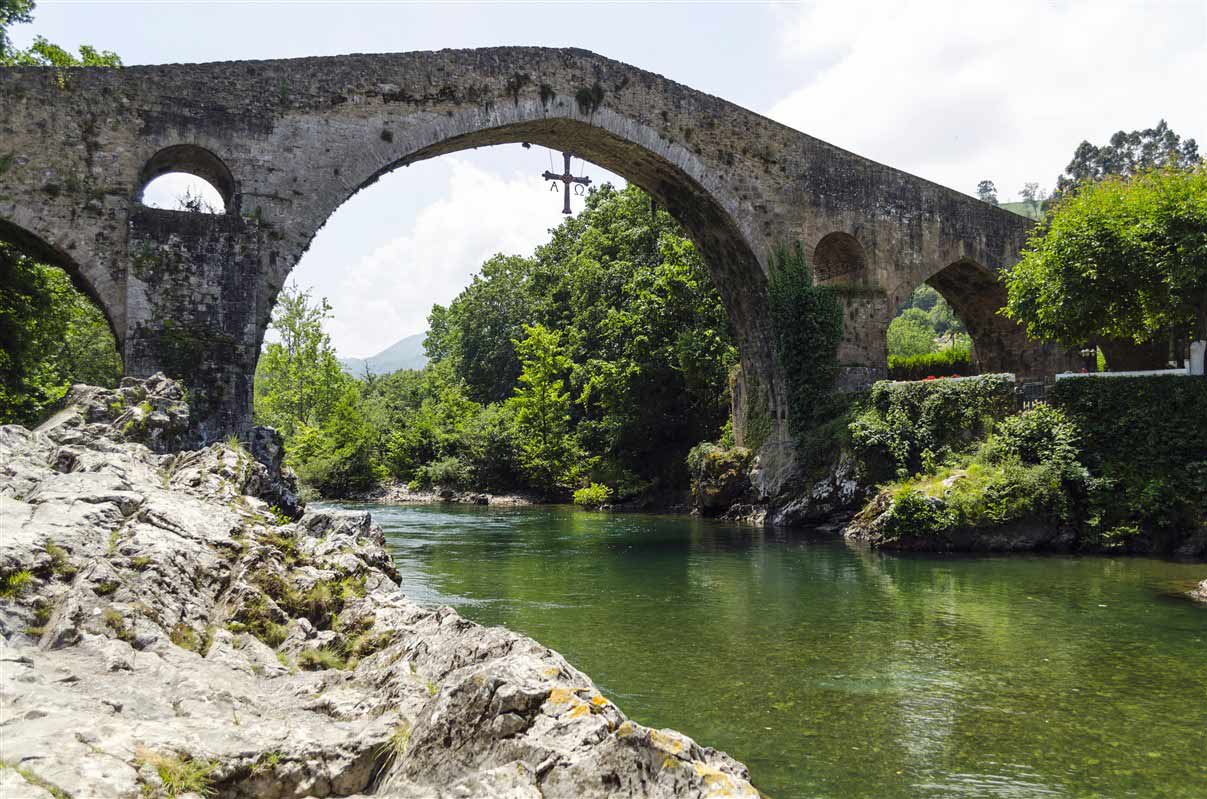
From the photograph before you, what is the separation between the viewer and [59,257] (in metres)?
13.7

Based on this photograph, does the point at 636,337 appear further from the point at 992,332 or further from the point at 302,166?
the point at 302,166

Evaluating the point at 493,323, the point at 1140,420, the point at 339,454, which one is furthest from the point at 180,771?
the point at 493,323

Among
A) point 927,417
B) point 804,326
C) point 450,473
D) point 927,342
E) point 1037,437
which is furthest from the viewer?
point 927,342

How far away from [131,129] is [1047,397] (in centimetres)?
1579

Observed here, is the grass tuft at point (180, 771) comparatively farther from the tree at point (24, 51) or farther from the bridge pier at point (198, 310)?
the tree at point (24, 51)

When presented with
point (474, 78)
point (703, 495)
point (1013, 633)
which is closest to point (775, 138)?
point (474, 78)

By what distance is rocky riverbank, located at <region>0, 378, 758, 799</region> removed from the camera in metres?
3.41

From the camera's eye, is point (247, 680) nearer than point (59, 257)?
Yes

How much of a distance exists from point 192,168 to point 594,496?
17.8m

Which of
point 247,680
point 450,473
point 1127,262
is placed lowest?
point 247,680

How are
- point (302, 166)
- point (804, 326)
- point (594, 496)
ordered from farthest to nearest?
point (594, 496)
point (804, 326)
point (302, 166)

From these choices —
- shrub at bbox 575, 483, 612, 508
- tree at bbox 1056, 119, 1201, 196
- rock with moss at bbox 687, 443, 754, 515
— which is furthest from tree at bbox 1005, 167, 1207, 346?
tree at bbox 1056, 119, 1201, 196

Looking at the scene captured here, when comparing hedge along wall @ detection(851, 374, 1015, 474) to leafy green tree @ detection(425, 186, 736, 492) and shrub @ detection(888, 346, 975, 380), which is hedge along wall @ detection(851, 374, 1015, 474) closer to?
leafy green tree @ detection(425, 186, 736, 492)

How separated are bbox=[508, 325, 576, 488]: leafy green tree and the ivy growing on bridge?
13.0 meters
